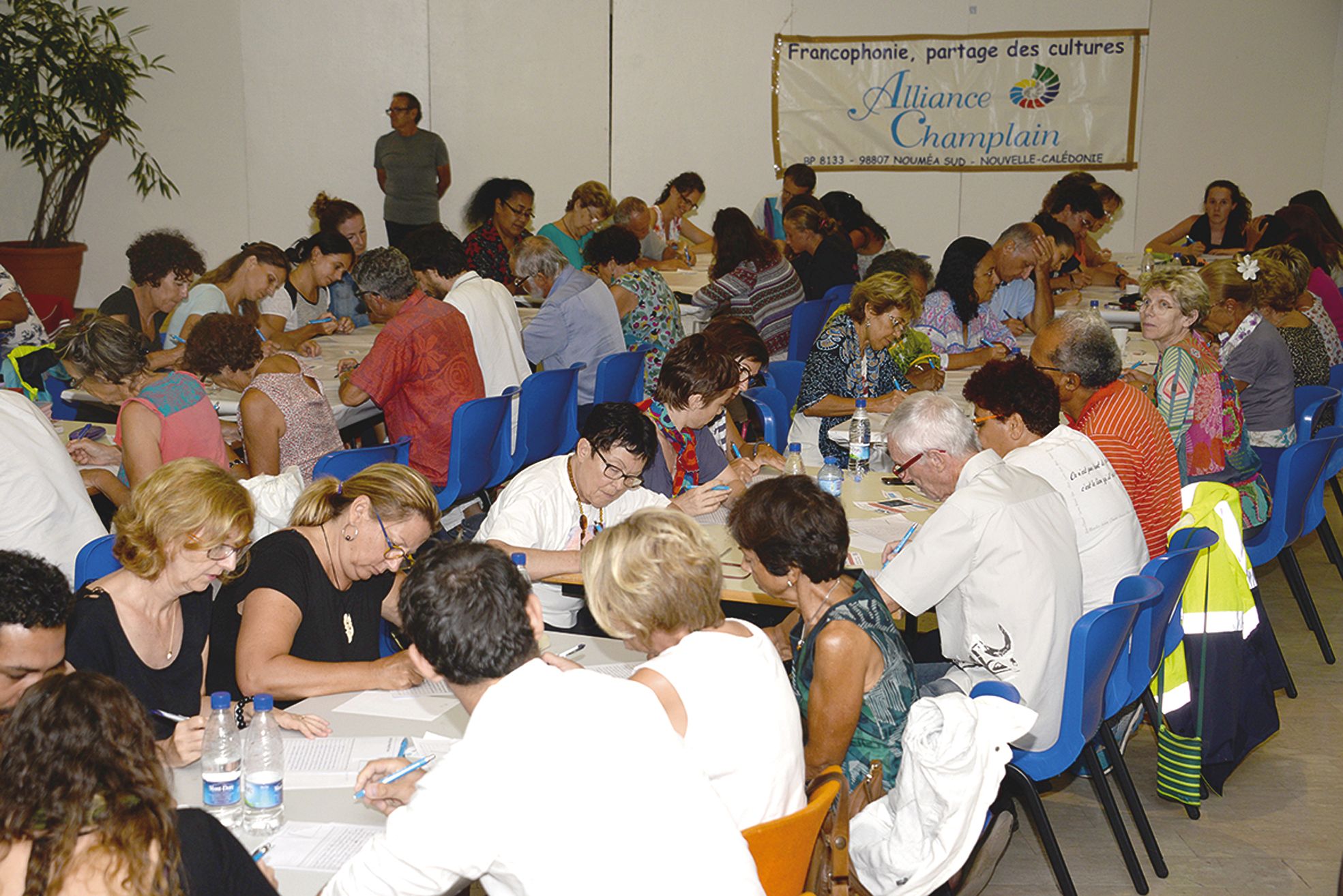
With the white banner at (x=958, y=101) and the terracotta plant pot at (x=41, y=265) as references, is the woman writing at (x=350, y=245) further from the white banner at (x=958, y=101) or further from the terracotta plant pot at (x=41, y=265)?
the white banner at (x=958, y=101)

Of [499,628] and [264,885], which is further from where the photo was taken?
[499,628]

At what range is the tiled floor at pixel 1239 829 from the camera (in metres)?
3.59

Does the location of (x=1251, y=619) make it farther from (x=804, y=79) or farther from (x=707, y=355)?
(x=804, y=79)

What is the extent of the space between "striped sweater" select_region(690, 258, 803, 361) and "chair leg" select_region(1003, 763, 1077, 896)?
14.0ft

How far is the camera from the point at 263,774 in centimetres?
229

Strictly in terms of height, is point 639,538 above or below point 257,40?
below

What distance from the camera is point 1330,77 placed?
35.8 ft

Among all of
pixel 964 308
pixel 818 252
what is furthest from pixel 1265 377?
pixel 818 252

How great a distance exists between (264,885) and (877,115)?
1030 centimetres

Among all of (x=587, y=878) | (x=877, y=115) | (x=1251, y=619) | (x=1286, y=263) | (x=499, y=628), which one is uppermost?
(x=877, y=115)

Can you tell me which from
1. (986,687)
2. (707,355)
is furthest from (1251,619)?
(707,355)

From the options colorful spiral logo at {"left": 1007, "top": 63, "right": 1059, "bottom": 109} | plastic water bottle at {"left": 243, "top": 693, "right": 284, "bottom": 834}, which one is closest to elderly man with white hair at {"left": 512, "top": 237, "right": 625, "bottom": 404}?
plastic water bottle at {"left": 243, "top": 693, "right": 284, "bottom": 834}

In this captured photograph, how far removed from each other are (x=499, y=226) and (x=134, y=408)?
463cm

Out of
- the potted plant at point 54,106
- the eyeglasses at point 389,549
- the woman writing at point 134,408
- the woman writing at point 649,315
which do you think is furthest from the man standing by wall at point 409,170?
the eyeglasses at point 389,549
